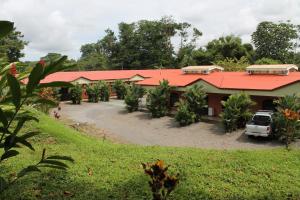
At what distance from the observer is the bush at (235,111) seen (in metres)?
20.1

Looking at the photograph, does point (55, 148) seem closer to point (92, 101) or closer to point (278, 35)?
point (92, 101)

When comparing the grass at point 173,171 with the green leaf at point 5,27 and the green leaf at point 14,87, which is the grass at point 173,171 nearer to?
the green leaf at point 14,87

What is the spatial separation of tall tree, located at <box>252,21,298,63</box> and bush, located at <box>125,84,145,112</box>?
89.5 ft

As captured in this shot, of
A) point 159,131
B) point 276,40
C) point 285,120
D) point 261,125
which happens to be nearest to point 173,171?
point 285,120

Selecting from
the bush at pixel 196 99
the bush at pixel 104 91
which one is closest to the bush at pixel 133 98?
the bush at pixel 196 99

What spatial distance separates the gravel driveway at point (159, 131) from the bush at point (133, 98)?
2.30 feet

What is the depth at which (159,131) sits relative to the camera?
22500 mm

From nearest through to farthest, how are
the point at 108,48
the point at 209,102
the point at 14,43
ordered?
the point at 209,102, the point at 14,43, the point at 108,48

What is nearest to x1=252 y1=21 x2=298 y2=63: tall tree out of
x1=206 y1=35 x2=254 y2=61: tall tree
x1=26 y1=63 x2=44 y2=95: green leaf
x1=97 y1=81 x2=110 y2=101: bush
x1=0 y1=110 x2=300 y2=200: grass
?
x1=206 y1=35 x2=254 y2=61: tall tree

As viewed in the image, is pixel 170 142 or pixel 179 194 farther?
pixel 170 142

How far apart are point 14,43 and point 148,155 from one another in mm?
35858

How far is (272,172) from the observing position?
8273 millimetres

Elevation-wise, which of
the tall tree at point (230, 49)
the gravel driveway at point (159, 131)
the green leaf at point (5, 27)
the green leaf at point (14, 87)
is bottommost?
the gravel driveway at point (159, 131)

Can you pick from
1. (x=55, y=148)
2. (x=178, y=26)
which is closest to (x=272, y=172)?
(x=55, y=148)
